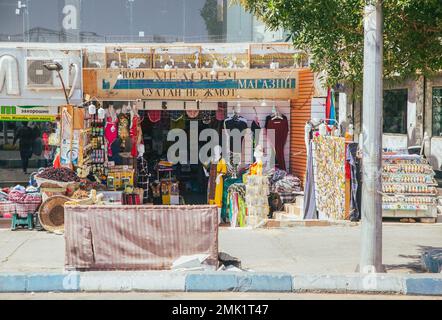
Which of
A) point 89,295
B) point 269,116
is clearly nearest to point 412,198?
point 269,116

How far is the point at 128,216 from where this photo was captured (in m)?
10.2

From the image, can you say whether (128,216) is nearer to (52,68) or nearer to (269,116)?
(52,68)

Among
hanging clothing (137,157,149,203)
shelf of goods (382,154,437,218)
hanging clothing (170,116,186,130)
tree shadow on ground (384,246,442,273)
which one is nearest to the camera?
tree shadow on ground (384,246,442,273)

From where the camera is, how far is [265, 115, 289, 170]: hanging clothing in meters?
18.8

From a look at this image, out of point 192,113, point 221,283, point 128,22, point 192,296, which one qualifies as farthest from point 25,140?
point 192,296

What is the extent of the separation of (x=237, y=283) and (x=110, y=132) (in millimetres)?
8979

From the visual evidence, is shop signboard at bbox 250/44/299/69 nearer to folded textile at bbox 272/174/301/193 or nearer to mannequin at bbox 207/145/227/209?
mannequin at bbox 207/145/227/209

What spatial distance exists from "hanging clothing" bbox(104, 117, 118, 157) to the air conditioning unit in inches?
54.1

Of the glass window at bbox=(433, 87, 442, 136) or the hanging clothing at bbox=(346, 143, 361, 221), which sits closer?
the hanging clothing at bbox=(346, 143, 361, 221)

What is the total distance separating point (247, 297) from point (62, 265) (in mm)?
3277

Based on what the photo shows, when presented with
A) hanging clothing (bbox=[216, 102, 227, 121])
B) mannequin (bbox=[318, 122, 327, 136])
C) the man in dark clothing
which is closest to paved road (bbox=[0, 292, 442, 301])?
mannequin (bbox=[318, 122, 327, 136])

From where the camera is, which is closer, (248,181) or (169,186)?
(248,181)

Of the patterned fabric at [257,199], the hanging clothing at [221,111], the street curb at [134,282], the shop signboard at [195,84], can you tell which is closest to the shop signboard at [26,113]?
Answer: the shop signboard at [195,84]

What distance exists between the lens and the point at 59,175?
14.6 meters
